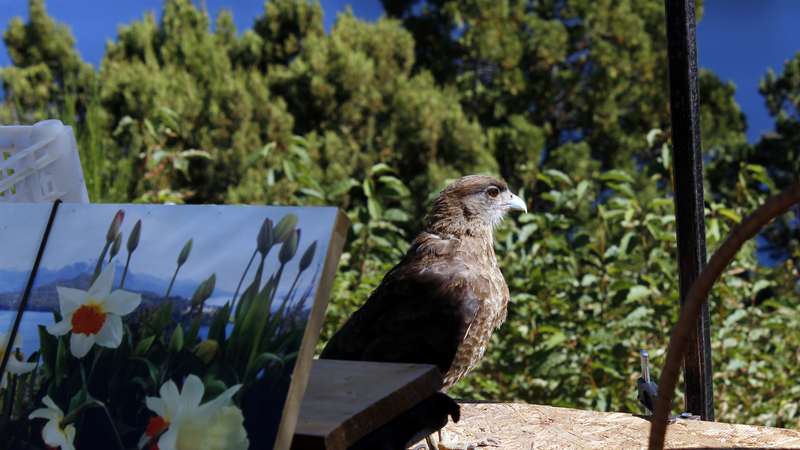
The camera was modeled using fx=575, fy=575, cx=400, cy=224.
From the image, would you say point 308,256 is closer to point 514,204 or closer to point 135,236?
point 135,236

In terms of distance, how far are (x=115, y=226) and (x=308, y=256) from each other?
47cm

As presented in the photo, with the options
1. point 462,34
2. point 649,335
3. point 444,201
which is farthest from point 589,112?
point 444,201

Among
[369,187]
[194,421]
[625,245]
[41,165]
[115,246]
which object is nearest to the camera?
[194,421]

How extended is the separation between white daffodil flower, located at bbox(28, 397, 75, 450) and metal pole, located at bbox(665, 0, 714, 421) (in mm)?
1859

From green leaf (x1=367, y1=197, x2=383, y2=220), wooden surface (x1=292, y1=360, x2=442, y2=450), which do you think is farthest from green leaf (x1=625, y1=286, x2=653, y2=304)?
wooden surface (x1=292, y1=360, x2=442, y2=450)

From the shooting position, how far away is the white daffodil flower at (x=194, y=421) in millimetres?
916

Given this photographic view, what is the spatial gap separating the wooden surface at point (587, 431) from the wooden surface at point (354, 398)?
87 cm

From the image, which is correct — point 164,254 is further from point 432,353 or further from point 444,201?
A: point 444,201

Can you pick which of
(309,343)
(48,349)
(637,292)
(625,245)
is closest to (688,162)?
(637,292)

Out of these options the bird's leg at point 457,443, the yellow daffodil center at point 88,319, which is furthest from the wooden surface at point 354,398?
the bird's leg at point 457,443

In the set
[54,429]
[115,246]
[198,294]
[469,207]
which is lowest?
[54,429]

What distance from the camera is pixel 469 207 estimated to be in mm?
2326

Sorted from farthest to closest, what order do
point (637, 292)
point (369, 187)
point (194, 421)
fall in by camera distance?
point (369, 187), point (637, 292), point (194, 421)

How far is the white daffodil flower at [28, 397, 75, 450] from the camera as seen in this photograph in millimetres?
1011
